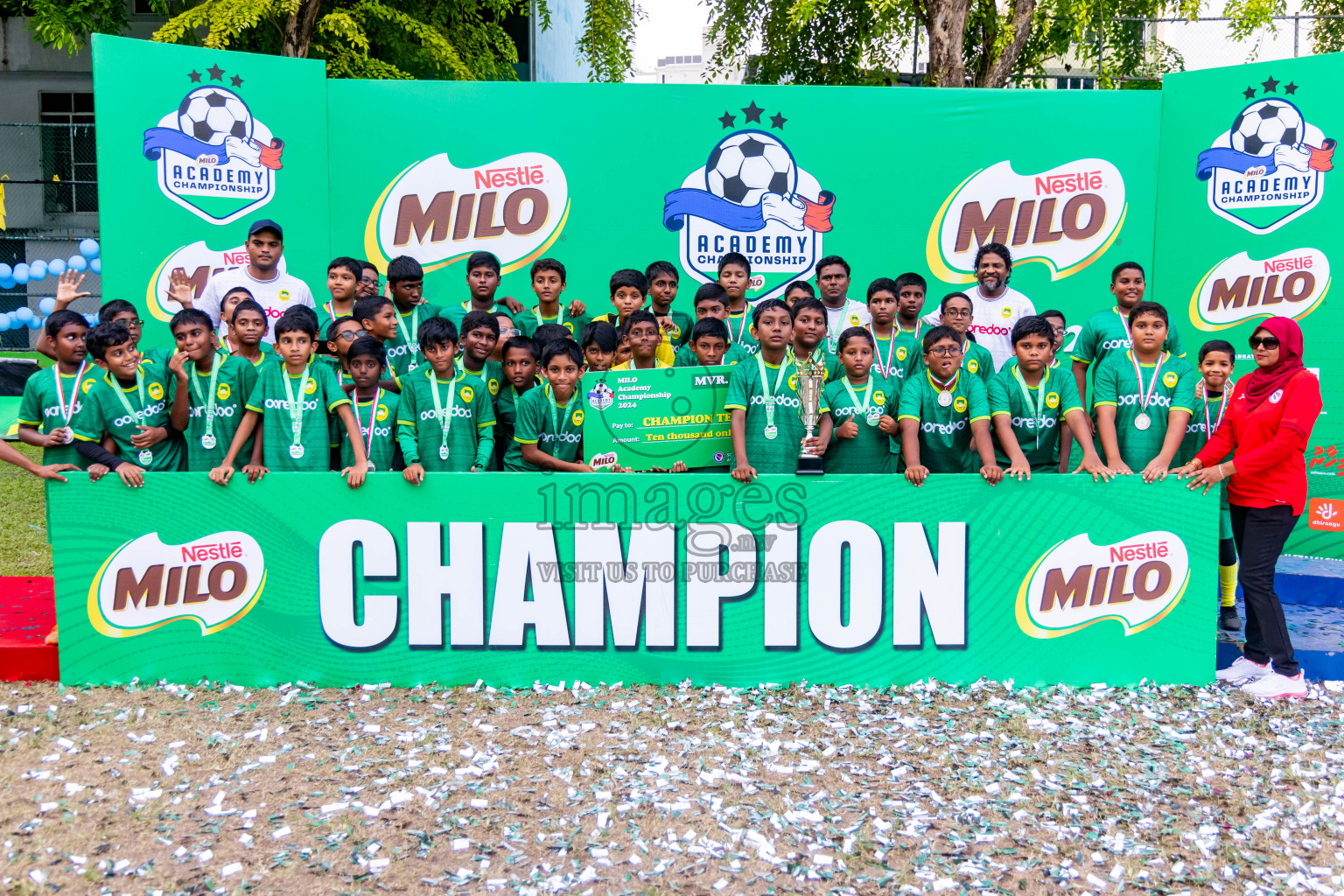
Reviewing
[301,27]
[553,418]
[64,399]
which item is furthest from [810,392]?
[301,27]

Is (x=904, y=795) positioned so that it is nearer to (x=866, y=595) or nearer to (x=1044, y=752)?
(x=1044, y=752)

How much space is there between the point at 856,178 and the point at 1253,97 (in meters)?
2.93

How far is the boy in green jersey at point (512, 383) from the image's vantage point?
216 inches

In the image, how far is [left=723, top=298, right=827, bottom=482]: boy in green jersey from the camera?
5129 mm

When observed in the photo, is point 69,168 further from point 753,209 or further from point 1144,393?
point 1144,393

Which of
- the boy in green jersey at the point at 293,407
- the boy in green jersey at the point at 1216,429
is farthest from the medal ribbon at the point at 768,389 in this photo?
the boy in green jersey at the point at 1216,429

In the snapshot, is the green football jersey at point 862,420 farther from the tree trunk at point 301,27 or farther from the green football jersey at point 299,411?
the tree trunk at point 301,27

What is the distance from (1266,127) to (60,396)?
8136 millimetres

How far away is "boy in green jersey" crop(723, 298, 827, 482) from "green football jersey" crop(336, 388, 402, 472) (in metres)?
1.76

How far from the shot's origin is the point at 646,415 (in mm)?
5070

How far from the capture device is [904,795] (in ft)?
12.4

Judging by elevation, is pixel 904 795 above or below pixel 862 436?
below

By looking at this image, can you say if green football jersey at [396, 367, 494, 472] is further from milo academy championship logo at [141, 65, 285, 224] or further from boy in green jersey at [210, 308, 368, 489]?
milo academy championship logo at [141, 65, 285, 224]

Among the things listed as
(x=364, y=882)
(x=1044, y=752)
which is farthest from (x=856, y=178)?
(x=364, y=882)
